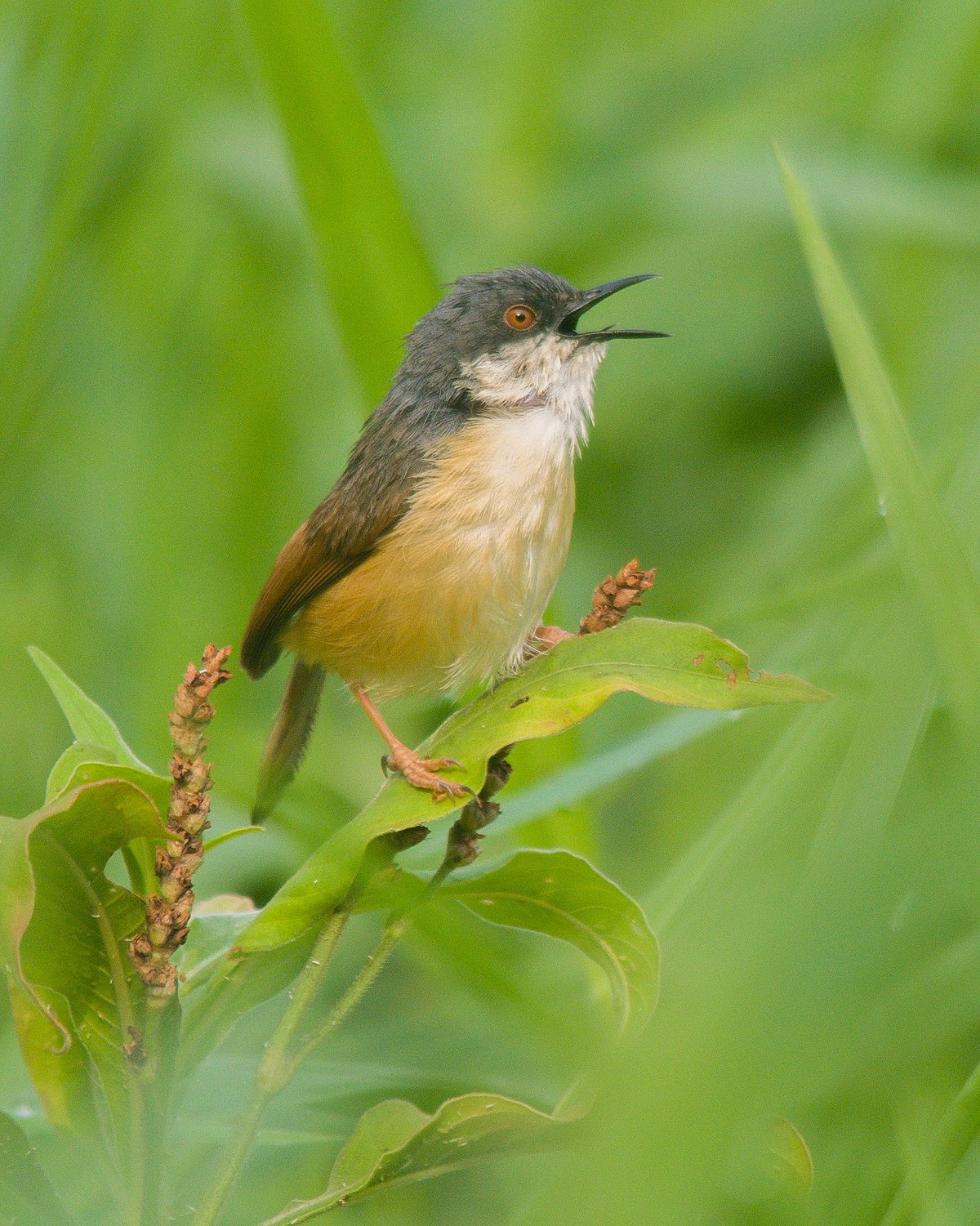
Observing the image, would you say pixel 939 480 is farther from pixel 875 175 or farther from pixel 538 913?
pixel 875 175

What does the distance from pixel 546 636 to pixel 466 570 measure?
347mm

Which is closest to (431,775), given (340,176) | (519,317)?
(340,176)

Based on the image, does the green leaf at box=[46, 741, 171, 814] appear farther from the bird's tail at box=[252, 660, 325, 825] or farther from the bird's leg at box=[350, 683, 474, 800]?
the bird's tail at box=[252, 660, 325, 825]

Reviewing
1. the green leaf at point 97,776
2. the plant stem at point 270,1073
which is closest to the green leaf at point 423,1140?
the plant stem at point 270,1073

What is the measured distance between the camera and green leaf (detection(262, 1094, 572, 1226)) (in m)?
1.70

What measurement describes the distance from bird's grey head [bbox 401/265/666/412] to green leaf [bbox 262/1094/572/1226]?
2130 millimetres

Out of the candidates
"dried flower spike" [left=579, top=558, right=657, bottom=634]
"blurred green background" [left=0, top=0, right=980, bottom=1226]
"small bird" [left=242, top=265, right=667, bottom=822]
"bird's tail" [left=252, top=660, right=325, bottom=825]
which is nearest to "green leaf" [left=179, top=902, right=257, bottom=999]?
"blurred green background" [left=0, top=0, right=980, bottom=1226]

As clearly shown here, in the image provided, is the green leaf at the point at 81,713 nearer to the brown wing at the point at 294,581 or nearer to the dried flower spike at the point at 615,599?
the dried flower spike at the point at 615,599

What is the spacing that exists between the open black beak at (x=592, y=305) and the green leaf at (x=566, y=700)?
1.81 m

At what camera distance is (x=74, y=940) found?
172cm

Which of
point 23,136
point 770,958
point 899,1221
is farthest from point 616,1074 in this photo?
point 23,136

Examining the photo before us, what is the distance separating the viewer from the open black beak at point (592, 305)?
3627 millimetres

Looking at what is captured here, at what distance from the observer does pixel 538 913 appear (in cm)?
194

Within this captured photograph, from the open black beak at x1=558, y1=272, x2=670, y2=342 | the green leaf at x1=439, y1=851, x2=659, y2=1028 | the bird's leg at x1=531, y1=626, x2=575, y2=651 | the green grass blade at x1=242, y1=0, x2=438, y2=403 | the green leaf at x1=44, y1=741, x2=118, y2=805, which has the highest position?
the green grass blade at x1=242, y1=0, x2=438, y2=403
